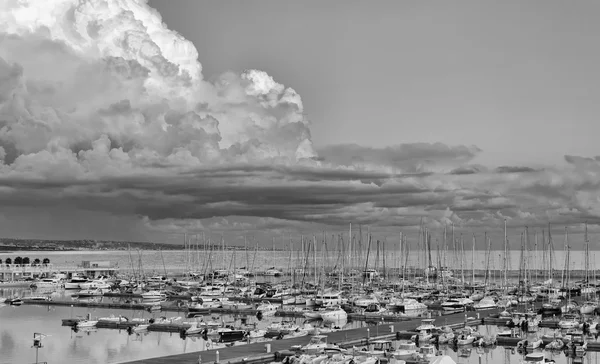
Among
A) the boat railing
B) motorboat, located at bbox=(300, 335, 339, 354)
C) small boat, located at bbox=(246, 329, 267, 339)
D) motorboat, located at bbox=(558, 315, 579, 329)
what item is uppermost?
motorboat, located at bbox=(300, 335, 339, 354)

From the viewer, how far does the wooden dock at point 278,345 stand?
168 ft

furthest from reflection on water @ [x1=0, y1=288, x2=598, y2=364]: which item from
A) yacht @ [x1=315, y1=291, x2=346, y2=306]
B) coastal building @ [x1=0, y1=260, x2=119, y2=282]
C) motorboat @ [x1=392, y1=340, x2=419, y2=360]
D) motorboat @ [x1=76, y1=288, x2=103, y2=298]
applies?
coastal building @ [x1=0, y1=260, x2=119, y2=282]

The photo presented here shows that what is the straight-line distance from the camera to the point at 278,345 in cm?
5850

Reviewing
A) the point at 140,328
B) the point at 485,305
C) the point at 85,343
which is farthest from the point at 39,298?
the point at 485,305

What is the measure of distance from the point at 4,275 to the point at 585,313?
122 meters

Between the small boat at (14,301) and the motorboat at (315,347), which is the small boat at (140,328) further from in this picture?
the small boat at (14,301)

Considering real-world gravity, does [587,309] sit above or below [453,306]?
above

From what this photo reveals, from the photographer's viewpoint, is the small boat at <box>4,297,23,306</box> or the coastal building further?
the coastal building

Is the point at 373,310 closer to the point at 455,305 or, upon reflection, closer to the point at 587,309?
the point at 455,305

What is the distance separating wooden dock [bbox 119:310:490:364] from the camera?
51.2 m

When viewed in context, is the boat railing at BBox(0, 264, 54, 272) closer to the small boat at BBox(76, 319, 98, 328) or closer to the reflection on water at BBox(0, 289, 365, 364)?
the reflection on water at BBox(0, 289, 365, 364)

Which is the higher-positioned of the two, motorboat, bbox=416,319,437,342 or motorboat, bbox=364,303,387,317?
motorboat, bbox=416,319,437,342

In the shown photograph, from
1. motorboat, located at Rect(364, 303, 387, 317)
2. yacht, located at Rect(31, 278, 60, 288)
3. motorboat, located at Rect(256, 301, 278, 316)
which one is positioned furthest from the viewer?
yacht, located at Rect(31, 278, 60, 288)

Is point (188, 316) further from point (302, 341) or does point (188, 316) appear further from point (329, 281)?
point (329, 281)
